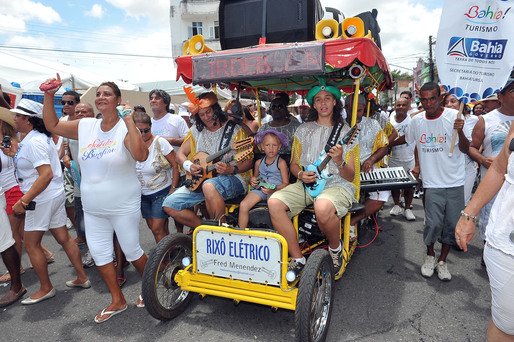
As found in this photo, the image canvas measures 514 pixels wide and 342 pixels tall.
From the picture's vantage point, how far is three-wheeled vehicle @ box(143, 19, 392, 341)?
2553 mm

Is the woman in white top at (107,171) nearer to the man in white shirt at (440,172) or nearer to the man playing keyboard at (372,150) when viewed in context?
the man playing keyboard at (372,150)

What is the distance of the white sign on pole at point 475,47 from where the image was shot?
305cm

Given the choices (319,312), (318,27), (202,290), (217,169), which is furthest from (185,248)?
(318,27)

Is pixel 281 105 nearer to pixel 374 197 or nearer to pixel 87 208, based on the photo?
pixel 374 197

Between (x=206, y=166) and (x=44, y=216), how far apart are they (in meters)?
1.69

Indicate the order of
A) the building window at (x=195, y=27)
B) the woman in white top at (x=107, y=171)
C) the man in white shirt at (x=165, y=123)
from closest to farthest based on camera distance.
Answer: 1. the woman in white top at (x=107, y=171)
2. the man in white shirt at (x=165, y=123)
3. the building window at (x=195, y=27)

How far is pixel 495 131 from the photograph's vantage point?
3.49 m

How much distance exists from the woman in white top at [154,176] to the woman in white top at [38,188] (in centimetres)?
83

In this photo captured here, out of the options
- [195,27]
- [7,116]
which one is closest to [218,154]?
[7,116]

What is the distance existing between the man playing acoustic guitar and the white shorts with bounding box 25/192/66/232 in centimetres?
109

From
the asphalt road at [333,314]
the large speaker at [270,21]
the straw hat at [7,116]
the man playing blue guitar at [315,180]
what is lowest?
the asphalt road at [333,314]

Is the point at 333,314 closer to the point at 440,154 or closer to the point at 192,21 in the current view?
the point at 440,154

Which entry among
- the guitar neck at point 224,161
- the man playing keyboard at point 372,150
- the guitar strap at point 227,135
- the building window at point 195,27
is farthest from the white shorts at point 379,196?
the building window at point 195,27

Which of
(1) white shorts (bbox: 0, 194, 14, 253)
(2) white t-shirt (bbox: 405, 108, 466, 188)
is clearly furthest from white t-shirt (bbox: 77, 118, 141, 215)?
(2) white t-shirt (bbox: 405, 108, 466, 188)
